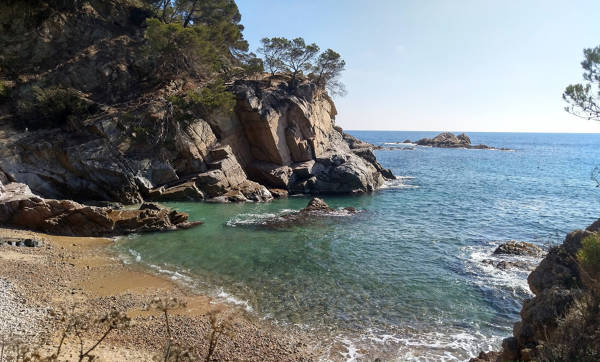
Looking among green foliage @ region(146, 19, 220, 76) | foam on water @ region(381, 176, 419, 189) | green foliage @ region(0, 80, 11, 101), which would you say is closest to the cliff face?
green foliage @ region(0, 80, 11, 101)

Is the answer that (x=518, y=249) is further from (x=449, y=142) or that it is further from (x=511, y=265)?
(x=449, y=142)

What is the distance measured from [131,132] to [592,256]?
34.6 m

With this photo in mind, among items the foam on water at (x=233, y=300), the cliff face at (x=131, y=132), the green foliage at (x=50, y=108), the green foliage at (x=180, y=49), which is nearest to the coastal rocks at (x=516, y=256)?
the foam on water at (x=233, y=300)

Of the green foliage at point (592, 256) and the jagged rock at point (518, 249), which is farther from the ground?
the green foliage at point (592, 256)

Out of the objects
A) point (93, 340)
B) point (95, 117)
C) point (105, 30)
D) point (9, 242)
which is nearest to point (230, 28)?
point (105, 30)

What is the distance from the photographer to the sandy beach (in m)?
10.5

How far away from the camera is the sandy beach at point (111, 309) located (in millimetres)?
10500

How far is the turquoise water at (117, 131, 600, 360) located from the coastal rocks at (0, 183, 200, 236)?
1.53 meters

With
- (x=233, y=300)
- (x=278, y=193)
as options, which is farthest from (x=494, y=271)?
(x=278, y=193)

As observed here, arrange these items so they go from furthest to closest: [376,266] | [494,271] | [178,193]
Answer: [178,193] → [376,266] → [494,271]

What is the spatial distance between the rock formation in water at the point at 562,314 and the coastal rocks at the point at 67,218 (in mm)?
20673

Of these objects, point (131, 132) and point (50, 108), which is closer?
point (50, 108)

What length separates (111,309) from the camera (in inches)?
446

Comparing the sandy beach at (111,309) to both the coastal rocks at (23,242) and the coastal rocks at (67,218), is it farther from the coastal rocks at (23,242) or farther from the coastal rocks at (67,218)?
the coastal rocks at (67,218)
